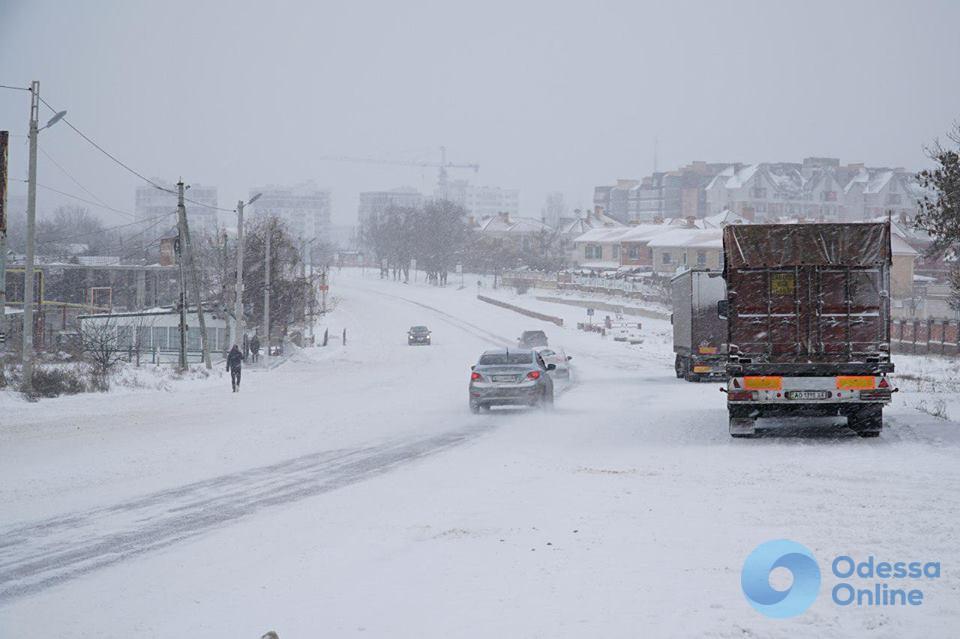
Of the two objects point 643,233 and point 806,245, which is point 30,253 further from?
point 643,233

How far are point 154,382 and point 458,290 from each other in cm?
9478

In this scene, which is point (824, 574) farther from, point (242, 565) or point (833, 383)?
point (833, 383)

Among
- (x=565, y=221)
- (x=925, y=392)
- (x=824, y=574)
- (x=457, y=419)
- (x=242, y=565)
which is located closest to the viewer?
(x=824, y=574)

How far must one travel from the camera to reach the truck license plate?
58.5 feet

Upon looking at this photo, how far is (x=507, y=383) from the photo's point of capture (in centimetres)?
2555

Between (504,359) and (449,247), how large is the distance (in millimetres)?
124407

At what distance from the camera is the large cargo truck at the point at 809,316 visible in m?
17.9

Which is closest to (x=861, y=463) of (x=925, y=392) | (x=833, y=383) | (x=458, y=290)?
(x=833, y=383)

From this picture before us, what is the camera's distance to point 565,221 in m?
194

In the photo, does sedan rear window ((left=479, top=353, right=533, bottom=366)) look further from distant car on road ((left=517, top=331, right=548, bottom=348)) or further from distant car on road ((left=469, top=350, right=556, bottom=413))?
distant car on road ((left=517, top=331, right=548, bottom=348))

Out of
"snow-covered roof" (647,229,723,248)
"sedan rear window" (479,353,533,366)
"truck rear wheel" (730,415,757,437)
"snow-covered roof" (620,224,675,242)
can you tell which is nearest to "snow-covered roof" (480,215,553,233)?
"snow-covered roof" (620,224,675,242)

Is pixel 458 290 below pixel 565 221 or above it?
below

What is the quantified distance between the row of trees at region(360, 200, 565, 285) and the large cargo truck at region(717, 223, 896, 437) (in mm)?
124853

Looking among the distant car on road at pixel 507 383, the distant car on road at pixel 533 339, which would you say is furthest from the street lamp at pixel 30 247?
the distant car on road at pixel 533 339
